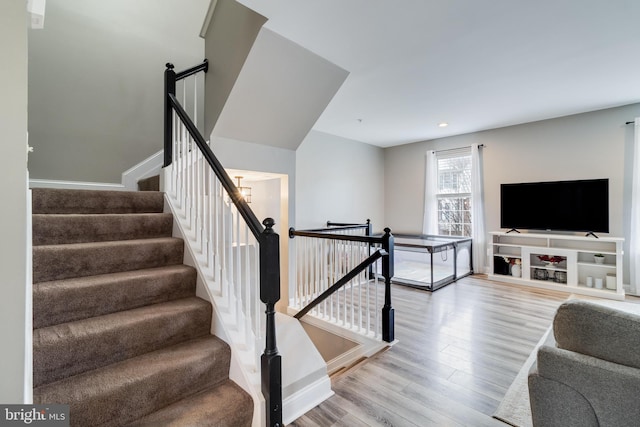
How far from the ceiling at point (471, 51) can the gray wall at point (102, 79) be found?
206 cm

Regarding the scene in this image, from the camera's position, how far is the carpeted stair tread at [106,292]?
1.39 m

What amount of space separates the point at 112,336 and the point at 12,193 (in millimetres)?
852

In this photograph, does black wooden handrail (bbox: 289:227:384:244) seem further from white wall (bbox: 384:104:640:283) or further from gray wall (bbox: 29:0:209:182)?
white wall (bbox: 384:104:640:283)

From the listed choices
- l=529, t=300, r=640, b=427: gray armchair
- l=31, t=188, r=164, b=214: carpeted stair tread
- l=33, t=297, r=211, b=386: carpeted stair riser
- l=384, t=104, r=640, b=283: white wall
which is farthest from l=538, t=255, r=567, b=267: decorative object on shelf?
l=31, t=188, r=164, b=214: carpeted stair tread

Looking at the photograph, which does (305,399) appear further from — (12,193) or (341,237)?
(12,193)

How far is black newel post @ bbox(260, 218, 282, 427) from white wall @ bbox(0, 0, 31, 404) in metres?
0.83

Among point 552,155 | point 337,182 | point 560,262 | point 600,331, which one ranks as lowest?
point 560,262

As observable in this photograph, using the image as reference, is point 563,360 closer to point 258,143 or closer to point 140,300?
point 140,300

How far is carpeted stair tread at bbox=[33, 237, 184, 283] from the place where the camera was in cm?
154

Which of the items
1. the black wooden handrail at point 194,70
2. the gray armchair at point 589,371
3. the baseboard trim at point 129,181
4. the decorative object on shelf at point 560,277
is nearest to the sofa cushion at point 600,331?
the gray armchair at point 589,371

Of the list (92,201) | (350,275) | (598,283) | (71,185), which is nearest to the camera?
(92,201)

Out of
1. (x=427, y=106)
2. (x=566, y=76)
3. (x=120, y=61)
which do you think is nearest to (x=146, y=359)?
(x=120, y=61)

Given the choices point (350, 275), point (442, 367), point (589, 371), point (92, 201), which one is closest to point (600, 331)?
point (589, 371)

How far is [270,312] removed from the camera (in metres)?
1.42
